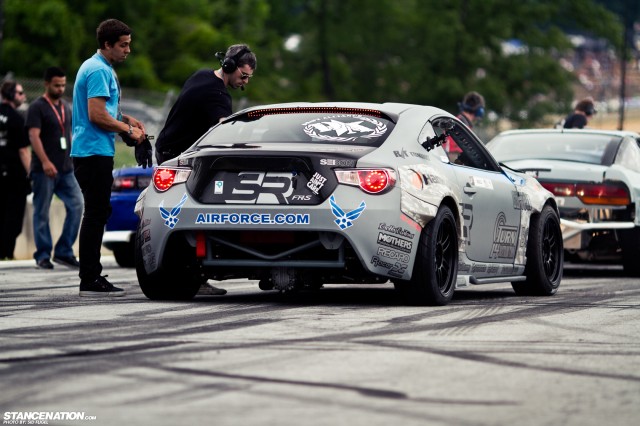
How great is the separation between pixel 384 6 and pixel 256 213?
65080 millimetres

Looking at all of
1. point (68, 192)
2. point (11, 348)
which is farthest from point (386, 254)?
point (68, 192)

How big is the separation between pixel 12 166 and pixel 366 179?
7326 mm

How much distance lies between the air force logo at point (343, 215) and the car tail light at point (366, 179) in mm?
Result: 143

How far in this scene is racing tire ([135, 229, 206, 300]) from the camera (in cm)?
934

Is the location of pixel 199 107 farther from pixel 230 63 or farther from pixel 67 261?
pixel 67 261

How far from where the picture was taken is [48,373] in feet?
19.3

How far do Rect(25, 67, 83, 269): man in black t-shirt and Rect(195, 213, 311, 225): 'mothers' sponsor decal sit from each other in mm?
5425

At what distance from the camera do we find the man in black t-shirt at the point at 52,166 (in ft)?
46.4

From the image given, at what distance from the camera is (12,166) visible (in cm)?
1525

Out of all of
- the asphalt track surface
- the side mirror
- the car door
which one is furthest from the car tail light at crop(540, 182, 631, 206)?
the asphalt track surface

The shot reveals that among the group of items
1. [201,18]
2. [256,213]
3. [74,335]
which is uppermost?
[201,18]

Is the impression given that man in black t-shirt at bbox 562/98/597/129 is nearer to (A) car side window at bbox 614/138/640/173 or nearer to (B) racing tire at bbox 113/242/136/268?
(A) car side window at bbox 614/138/640/173

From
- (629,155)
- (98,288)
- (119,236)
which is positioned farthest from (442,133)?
(119,236)

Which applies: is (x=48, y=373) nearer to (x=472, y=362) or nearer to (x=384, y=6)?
(x=472, y=362)
